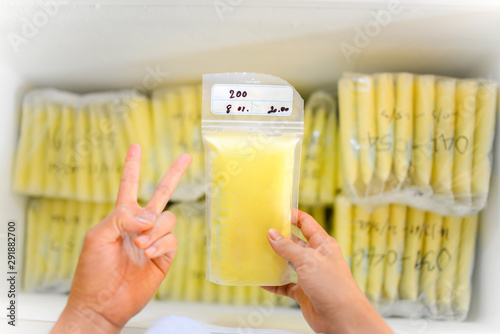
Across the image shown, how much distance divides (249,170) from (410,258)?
454mm

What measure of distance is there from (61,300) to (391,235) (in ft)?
2.54

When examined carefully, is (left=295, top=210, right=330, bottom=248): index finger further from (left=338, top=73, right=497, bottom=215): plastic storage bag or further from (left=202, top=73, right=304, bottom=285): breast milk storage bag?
(left=338, top=73, right=497, bottom=215): plastic storage bag

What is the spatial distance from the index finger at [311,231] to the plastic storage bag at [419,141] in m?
0.20

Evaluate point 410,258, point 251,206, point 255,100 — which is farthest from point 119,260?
point 410,258

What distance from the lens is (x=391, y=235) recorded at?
0.82m

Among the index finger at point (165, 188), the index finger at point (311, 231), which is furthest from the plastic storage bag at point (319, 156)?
the index finger at point (165, 188)

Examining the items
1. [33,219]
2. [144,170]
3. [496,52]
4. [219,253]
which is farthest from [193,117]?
[496,52]

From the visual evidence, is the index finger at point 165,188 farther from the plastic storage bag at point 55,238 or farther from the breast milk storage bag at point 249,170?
the plastic storage bag at point 55,238

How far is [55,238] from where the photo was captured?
0.91m

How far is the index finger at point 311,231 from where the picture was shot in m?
0.60

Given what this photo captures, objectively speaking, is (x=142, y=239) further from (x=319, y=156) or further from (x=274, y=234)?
(x=319, y=156)

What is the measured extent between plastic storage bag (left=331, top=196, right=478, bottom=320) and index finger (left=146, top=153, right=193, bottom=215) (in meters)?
0.39

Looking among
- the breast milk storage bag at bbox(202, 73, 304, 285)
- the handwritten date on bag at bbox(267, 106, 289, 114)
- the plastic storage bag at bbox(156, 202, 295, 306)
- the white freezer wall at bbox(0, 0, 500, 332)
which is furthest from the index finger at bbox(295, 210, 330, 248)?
the white freezer wall at bbox(0, 0, 500, 332)

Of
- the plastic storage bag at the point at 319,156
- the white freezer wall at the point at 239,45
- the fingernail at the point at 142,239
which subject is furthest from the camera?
the plastic storage bag at the point at 319,156
